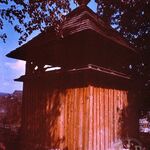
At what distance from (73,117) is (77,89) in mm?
1177

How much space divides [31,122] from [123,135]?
14.9 ft

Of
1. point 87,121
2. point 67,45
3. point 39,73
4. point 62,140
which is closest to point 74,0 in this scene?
point 67,45

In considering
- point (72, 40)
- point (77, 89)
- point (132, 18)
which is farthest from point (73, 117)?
point (132, 18)

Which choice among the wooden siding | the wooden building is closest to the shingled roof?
the wooden building

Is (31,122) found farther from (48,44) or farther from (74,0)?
(74,0)

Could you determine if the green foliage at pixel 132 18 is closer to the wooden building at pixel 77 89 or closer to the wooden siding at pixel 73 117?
the wooden building at pixel 77 89

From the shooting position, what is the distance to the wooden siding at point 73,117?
37.9 feet

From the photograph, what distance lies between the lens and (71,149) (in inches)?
466

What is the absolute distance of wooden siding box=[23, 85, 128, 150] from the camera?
11555 millimetres

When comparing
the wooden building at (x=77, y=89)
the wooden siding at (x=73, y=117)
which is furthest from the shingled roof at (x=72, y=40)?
the wooden siding at (x=73, y=117)

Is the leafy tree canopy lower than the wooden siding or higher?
higher

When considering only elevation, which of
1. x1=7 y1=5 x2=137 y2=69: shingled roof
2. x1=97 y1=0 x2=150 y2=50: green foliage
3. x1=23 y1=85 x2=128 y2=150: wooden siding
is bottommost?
x1=23 y1=85 x2=128 y2=150: wooden siding

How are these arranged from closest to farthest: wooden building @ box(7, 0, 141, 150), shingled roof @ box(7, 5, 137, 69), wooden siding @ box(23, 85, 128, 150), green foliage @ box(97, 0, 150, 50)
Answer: wooden siding @ box(23, 85, 128, 150), wooden building @ box(7, 0, 141, 150), shingled roof @ box(7, 5, 137, 69), green foliage @ box(97, 0, 150, 50)

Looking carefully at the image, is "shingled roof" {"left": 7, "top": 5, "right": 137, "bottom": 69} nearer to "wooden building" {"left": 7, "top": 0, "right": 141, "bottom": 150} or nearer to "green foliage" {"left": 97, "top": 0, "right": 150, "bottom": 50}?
"wooden building" {"left": 7, "top": 0, "right": 141, "bottom": 150}
